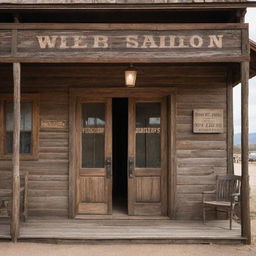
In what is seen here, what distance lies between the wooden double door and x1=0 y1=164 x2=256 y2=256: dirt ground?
A: 63.8 inches

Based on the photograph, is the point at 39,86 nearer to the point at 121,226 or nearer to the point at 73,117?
the point at 73,117

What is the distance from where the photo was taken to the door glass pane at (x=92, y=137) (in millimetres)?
7195

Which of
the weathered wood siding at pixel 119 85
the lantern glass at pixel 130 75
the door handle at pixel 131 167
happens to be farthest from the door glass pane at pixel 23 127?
the lantern glass at pixel 130 75

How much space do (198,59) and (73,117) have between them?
2.84m

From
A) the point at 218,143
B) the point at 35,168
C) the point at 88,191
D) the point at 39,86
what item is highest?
the point at 39,86

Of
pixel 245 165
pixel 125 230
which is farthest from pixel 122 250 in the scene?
pixel 245 165

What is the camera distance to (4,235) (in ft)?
18.6

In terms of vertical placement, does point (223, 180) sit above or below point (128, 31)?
below

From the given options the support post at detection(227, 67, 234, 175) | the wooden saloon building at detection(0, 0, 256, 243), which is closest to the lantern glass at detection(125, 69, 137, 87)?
the wooden saloon building at detection(0, 0, 256, 243)

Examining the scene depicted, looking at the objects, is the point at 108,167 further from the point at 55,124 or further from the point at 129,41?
the point at 129,41

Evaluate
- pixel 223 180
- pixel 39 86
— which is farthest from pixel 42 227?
pixel 223 180

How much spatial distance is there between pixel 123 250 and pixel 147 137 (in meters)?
2.59

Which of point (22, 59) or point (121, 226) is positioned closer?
point (22, 59)

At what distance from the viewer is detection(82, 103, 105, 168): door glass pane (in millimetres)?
7195
